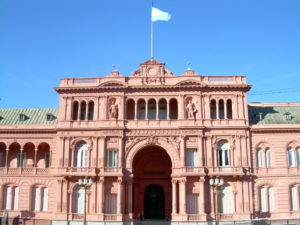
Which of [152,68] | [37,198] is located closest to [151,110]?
[152,68]

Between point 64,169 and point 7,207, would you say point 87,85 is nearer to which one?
point 64,169

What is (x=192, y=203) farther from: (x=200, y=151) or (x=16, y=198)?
(x=16, y=198)

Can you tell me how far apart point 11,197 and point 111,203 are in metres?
14.0

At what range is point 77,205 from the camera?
4681 cm

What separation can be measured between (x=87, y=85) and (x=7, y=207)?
1946 cm

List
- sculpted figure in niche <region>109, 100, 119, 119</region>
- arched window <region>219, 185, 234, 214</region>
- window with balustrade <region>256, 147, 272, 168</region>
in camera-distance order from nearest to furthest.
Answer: arched window <region>219, 185, 234, 214</region>, window with balustrade <region>256, 147, 272, 168</region>, sculpted figure in niche <region>109, 100, 119, 119</region>

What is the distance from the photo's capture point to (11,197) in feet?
162

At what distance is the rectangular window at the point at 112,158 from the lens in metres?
47.5

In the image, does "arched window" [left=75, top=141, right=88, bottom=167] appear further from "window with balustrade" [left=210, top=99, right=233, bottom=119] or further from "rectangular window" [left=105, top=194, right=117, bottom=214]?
"window with balustrade" [left=210, top=99, right=233, bottom=119]

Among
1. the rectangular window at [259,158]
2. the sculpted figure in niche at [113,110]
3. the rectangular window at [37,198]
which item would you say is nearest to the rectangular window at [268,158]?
the rectangular window at [259,158]

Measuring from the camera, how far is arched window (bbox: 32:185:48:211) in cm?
4859

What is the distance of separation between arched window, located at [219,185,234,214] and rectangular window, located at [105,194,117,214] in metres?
13.2

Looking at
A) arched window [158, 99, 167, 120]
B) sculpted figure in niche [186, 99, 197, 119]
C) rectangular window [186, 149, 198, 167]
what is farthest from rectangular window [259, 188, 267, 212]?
arched window [158, 99, 167, 120]

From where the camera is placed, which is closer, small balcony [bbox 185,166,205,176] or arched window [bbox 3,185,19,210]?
small balcony [bbox 185,166,205,176]
